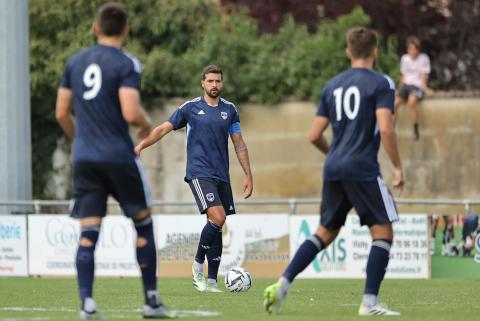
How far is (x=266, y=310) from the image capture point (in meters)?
10.4

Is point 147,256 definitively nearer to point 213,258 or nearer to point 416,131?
point 213,258

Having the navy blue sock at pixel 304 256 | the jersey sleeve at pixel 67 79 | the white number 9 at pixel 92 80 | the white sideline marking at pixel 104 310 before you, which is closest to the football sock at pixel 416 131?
the white sideline marking at pixel 104 310

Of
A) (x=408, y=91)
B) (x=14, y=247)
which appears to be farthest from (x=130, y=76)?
(x=408, y=91)

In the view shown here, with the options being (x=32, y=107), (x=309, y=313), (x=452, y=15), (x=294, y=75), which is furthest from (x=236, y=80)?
(x=309, y=313)

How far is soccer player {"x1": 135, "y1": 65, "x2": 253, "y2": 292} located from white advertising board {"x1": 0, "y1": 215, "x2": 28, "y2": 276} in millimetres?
7189

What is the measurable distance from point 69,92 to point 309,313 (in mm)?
2754

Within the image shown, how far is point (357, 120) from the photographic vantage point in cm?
1011

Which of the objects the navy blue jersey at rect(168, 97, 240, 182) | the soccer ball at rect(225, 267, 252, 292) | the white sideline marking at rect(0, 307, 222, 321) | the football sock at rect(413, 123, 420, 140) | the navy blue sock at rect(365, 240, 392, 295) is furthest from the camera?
the football sock at rect(413, 123, 420, 140)

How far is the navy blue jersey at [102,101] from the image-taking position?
9508mm

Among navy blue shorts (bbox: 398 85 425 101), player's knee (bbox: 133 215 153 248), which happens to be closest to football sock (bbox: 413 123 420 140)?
navy blue shorts (bbox: 398 85 425 101)

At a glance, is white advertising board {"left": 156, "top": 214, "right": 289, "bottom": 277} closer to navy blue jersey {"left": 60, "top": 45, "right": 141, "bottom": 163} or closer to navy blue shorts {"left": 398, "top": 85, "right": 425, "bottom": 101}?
navy blue shorts {"left": 398, "top": 85, "right": 425, "bottom": 101}

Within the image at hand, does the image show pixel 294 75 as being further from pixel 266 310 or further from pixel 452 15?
pixel 266 310

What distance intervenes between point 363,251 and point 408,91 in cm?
602

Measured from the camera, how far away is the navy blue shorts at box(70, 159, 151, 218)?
9570mm
